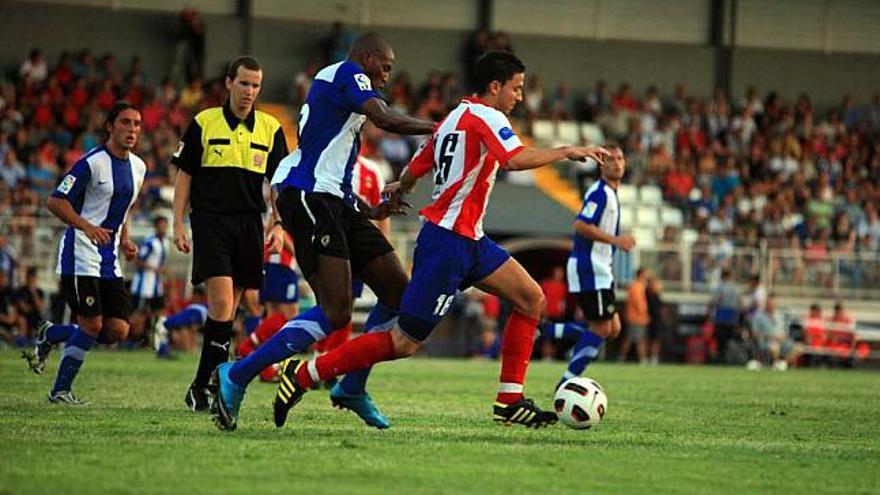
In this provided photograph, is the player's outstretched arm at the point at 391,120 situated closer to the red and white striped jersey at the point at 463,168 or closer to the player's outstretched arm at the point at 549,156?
the red and white striped jersey at the point at 463,168

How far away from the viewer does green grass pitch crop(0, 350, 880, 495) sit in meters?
7.89

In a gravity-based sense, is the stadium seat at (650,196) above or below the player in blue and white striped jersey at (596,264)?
above

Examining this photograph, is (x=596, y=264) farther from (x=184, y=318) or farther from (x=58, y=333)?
(x=184, y=318)

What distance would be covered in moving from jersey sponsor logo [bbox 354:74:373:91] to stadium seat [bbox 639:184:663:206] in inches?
1052

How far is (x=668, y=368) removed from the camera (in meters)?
27.9

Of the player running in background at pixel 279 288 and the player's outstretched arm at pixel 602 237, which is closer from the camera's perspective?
the player's outstretched arm at pixel 602 237

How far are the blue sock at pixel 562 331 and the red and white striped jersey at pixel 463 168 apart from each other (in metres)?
7.34

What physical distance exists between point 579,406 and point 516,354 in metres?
0.58

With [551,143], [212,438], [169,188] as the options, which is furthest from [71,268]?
[551,143]

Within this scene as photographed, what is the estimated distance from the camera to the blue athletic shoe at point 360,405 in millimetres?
10836

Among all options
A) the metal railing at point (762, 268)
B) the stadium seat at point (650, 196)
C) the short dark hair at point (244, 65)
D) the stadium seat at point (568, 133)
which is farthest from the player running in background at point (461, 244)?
the stadium seat at point (568, 133)

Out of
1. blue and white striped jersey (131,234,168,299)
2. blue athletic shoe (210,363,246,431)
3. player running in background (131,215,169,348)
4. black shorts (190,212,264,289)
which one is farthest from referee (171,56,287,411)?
blue and white striped jersey (131,234,168,299)

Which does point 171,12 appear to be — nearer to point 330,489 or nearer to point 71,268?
point 71,268

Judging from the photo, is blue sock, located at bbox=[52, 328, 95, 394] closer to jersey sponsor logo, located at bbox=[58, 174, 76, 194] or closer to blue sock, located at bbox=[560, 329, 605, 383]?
jersey sponsor logo, located at bbox=[58, 174, 76, 194]
